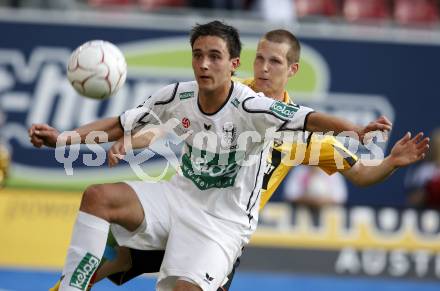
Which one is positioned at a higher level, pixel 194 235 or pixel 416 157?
pixel 416 157

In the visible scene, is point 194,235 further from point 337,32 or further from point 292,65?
point 337,32

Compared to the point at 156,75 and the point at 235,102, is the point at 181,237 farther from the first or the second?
the point at 156,75

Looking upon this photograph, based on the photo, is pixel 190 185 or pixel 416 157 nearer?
pixel 416 157

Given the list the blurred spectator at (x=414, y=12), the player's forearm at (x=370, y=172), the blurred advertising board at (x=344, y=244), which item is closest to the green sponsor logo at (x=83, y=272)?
the player's forearm at (x=370, y=172)

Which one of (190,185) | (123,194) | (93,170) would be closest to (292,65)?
(190,185)

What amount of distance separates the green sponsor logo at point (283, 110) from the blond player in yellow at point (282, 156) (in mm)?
644

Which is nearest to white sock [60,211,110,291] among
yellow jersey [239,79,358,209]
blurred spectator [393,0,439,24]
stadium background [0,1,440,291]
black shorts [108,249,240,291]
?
black shorts [108,249,240,291]

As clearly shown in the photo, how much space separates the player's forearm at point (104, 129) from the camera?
6.21 meters

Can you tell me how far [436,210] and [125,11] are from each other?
4.28 metres

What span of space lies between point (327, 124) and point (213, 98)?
79cm

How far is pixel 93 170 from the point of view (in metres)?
11.7

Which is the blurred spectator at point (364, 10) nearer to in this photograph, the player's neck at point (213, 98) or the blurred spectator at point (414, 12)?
the blurred spectator at point (414, 12)

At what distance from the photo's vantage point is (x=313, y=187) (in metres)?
11.6

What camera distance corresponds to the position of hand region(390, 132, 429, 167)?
5871 millimetres
